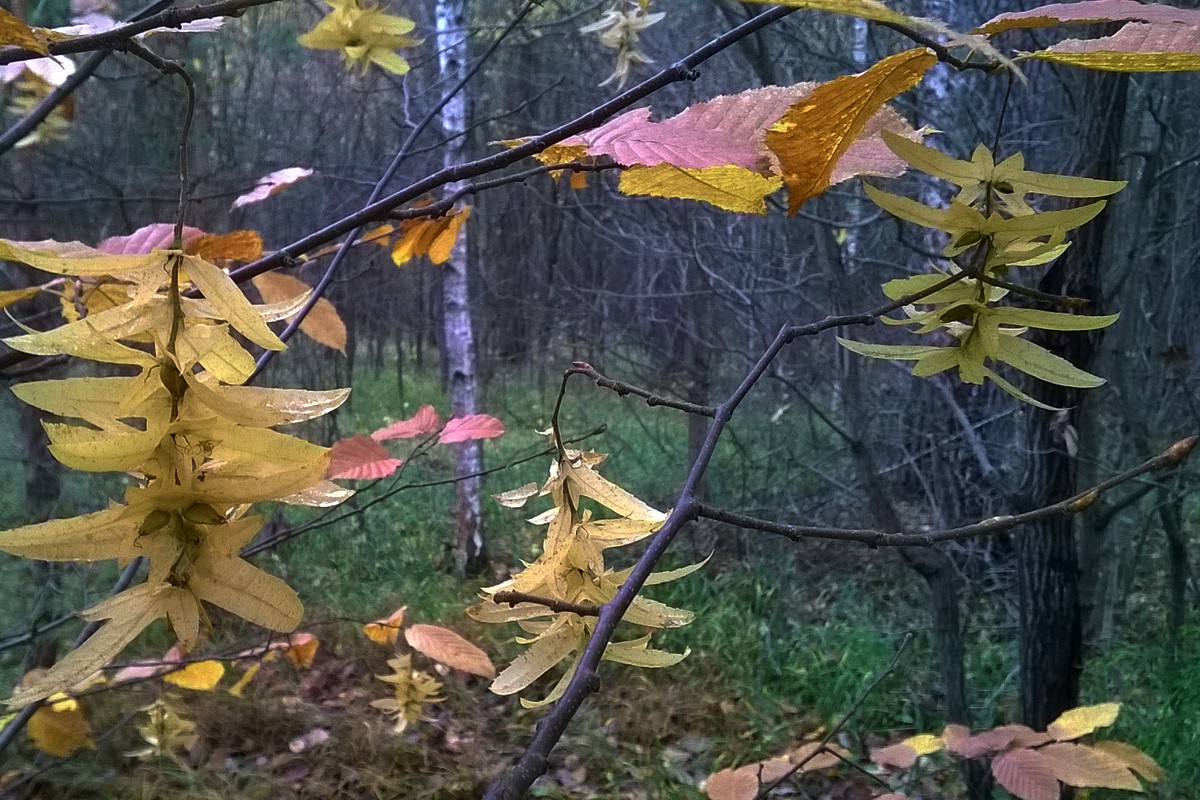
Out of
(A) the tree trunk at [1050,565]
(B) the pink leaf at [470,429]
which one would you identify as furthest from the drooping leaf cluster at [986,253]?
(A) the tree trunk at [1050,565]

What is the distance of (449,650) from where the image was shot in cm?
136

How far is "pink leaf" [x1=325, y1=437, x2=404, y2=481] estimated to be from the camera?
3.37 feet

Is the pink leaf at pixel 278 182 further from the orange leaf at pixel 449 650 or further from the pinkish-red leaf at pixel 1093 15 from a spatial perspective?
the pinkish-red leaf at pixel 1093 15

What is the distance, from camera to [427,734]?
2.47 meters

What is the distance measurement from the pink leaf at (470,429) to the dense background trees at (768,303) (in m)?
0.41

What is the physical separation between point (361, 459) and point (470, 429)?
18 cm

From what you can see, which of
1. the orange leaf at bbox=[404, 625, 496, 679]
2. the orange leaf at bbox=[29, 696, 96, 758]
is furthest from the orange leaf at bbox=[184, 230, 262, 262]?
the orange leaf at bbox=[29, 696, 96, 758]

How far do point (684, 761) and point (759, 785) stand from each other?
1445 millimetres

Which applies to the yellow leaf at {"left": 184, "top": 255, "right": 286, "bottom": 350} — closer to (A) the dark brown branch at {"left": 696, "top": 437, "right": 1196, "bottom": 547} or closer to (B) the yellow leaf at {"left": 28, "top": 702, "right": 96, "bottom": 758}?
(A) the dark brown branch at {"left": 696, "top": 437, "right": 1196, "bottom": 547}

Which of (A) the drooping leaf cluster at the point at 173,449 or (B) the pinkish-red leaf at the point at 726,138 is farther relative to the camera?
(B) the pinkish-red leaf at the point at 726,138

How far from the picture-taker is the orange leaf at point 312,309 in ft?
3.29

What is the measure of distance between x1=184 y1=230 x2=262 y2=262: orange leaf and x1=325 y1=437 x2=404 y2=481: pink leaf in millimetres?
403

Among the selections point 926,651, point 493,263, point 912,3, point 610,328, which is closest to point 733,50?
point 912,3

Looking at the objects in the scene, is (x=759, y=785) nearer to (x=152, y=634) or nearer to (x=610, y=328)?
(x=152, y=634)
